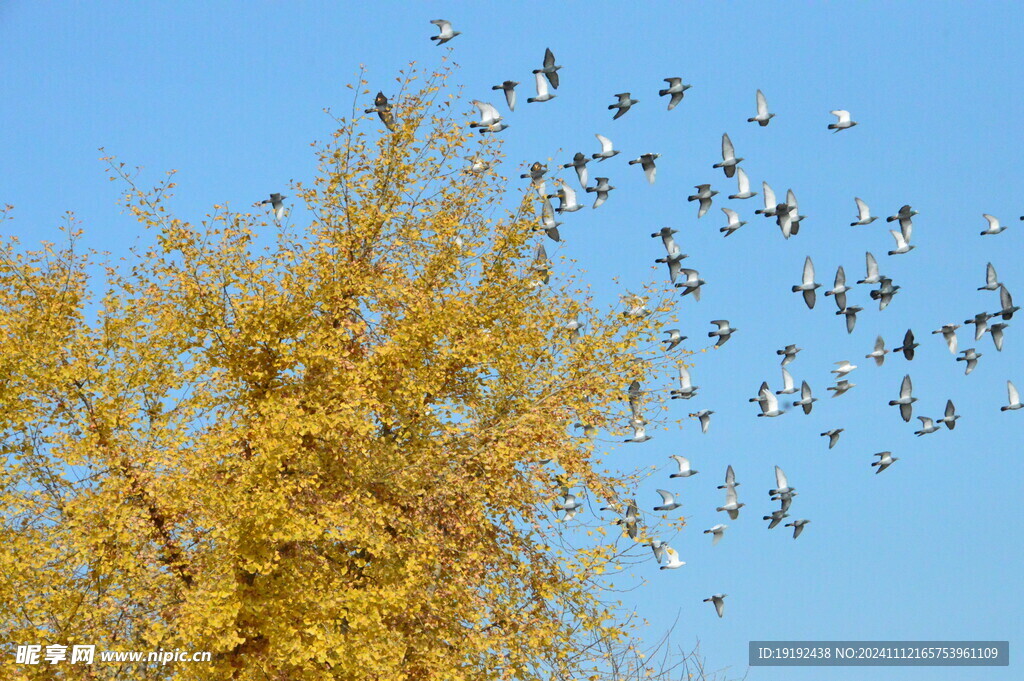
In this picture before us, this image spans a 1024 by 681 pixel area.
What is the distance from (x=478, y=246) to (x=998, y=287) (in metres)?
13.1

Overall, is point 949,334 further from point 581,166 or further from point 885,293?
point 581,166

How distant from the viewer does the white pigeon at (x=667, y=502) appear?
74.3ft

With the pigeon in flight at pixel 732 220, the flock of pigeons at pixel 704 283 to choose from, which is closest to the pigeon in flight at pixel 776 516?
the flock of pigeons at pixel 704 283

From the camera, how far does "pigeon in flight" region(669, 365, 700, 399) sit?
2383cm

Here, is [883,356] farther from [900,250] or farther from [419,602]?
[419,602]

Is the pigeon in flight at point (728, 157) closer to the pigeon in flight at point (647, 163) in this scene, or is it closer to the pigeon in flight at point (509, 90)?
the pigeon in flight at point (647, 163)

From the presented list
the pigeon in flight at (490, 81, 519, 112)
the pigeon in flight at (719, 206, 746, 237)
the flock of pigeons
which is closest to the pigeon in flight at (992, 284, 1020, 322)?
the flock of pigeons

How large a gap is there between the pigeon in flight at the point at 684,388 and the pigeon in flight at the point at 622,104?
5.77 meters

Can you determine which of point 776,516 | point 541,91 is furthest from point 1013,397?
point 541,91

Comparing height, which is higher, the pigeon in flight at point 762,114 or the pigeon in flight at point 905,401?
the pigeon in flight at point 762,114

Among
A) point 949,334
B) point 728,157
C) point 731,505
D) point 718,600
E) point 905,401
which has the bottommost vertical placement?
point 718,600

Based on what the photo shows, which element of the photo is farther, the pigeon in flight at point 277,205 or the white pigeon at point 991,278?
the white pigeon at point 991,278

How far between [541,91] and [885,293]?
959 cm

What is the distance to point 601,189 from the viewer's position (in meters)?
26.0
